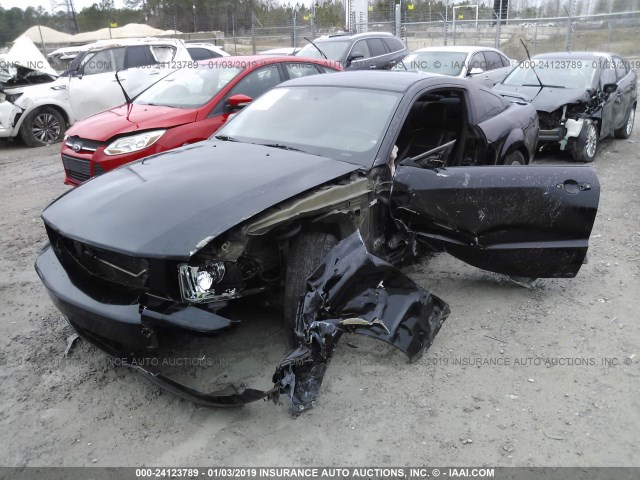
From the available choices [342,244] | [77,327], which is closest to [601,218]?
[342,244]

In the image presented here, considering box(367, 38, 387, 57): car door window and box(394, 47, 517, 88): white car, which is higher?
box(367, 38, 387, 57): car door window

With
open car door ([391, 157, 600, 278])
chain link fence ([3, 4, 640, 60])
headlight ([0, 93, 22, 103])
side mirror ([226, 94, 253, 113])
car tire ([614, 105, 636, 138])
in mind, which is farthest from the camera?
chain link fence ([3, 4, 640, 60])

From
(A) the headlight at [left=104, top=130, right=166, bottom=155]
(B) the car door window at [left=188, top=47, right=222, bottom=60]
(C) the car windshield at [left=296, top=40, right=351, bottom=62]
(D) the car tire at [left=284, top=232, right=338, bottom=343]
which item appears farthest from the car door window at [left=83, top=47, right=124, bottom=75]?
(D) the car tire at [left=284, top=232, right=338, bottom=343]

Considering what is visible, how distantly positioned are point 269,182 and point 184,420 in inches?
54.3

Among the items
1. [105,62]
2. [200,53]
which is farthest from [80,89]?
[200,53]

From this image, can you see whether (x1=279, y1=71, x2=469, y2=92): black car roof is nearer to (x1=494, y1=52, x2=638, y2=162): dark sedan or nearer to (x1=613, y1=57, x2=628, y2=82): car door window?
(x1=494, y1=52, x2=638, y2=162): dark sedan

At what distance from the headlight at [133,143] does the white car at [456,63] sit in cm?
622

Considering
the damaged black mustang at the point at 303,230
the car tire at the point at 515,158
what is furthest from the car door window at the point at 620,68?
the damaged black mustang at the point at 303,230

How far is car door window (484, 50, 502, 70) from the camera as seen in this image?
1137 centimetres

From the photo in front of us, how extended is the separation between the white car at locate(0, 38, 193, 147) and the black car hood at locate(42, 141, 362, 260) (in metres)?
6.81

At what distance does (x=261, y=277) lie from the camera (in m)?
3.10

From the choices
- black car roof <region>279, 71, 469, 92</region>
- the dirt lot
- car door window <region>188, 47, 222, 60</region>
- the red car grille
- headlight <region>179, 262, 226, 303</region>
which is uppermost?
car door window <region>188, 47, 222, 60</region>

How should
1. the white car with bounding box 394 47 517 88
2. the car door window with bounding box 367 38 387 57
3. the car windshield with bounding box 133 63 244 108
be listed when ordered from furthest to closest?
the car door window with bounding box 367 38 387 57
the white car with bounding box 394 47 517 88
the car windshield with bounding box 133 63 244 108

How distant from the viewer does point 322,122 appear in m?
3.97
